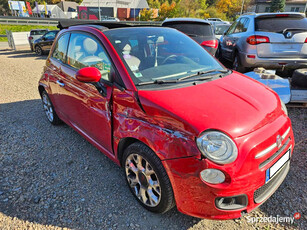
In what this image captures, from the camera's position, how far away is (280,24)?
5129 millimetres

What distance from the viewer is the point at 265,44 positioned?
5062 millimetres

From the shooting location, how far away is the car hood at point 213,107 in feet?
5.65

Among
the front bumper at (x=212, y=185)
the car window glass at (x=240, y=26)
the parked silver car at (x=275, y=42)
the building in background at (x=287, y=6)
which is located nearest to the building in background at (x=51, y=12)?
the building in background at (x=287, y=6)

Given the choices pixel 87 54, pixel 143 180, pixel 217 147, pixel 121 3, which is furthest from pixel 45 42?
pixel 121 3

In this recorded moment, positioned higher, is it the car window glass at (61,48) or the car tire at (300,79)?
the car window glass at (61,48)

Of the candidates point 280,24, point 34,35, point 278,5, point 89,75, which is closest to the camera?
point 89,75

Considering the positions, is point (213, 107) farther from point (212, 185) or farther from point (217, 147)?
point (212, 185)

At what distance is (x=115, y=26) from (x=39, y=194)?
7.27ft

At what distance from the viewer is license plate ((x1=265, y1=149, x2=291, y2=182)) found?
181 centimetres

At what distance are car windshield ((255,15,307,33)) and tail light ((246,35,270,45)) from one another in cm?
26

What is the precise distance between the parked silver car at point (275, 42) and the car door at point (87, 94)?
13.3 ft

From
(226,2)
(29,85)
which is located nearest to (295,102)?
(29,85)

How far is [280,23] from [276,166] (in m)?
4.56

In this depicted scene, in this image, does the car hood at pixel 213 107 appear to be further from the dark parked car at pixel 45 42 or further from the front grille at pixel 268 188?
the dark parked car at pixel 45 42
